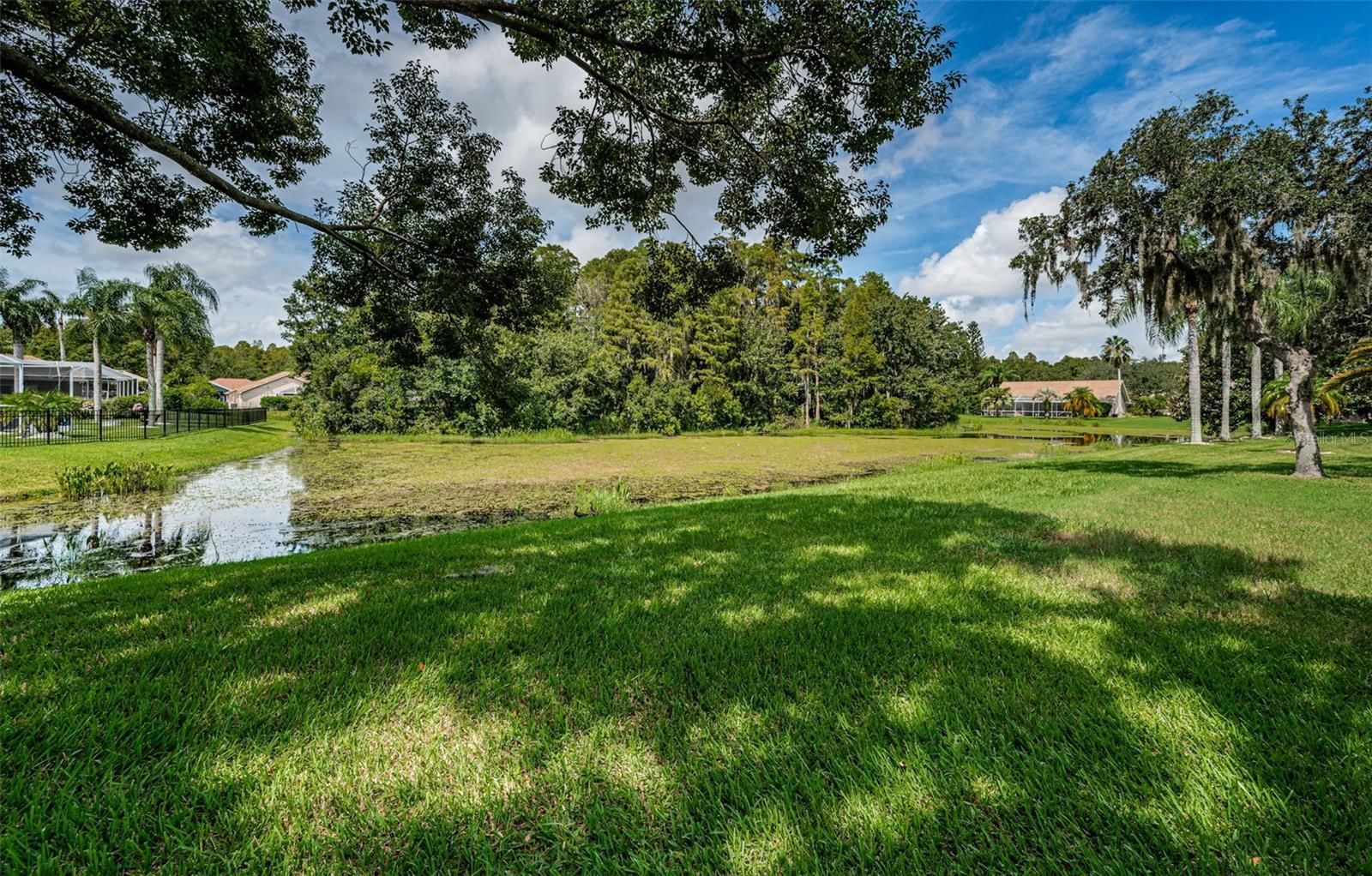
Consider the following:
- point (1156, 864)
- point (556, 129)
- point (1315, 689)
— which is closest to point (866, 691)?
point (1156, 864)

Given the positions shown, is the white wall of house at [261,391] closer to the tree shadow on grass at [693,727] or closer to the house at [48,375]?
the house at [48,375]

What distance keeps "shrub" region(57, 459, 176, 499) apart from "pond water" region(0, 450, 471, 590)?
0.95 meters

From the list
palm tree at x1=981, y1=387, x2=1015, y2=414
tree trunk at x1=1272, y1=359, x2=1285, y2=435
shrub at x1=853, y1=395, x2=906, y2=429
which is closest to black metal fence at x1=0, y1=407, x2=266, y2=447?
shrub at x1=853, y1=395, x2=906, y2=429

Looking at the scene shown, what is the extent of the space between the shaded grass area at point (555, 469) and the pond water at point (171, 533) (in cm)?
79

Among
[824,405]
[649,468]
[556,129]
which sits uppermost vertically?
[556,129]

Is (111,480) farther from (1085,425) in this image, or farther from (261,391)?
(1085,425)

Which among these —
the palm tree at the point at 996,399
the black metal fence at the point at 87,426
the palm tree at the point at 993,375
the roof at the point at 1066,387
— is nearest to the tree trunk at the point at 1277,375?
the palm tree at the point at 993,375

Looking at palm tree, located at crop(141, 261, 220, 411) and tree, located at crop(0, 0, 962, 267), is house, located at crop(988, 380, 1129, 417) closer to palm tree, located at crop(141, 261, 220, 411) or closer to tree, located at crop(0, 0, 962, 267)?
tree, located at crop(0, 0, 962, 267)

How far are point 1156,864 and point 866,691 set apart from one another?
104 centimetres

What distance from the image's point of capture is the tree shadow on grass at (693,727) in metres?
1.56

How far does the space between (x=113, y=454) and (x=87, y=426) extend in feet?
39.8

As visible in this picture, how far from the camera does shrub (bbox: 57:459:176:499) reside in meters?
10.4

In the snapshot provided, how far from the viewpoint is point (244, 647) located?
9.23 feet

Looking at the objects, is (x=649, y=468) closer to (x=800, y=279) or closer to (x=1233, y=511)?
(x=1233, y=511)
